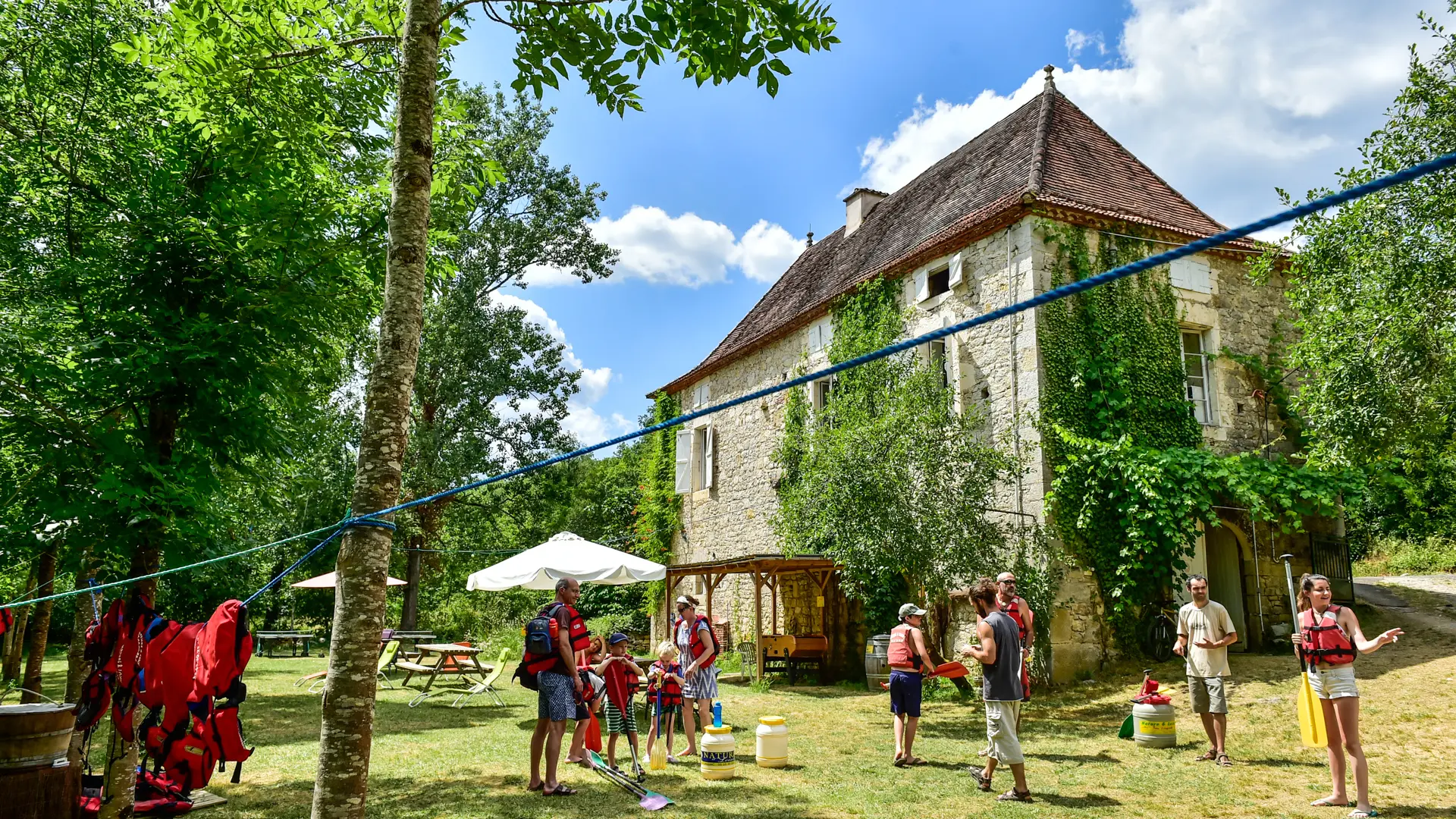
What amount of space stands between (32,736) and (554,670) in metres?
3.07

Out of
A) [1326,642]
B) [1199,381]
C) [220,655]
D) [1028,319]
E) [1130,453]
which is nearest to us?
[220,655]

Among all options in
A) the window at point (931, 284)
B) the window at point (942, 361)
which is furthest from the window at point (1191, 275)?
the window at point (942, 361)

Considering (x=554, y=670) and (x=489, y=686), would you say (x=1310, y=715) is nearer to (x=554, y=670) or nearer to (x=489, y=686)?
(x=554, y=670)

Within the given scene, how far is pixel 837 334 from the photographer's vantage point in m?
15.9

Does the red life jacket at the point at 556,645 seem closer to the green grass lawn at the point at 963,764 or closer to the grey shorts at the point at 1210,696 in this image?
the green grass lawn at the point at 963,764

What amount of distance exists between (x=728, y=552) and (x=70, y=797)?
1485cm

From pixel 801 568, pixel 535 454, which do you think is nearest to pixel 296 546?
pixel 535 454

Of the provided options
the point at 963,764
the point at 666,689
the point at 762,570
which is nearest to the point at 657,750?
the point at 666,689

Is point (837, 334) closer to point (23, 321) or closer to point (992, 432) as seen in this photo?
point (992, 432)

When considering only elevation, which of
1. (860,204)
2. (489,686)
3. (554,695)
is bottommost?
(489,686)

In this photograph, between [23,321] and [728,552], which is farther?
[728,552]

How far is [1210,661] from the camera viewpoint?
7121mm

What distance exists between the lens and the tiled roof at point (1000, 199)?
12984 mm

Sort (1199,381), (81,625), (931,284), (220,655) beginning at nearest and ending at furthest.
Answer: (220,655)
(81,625)
(1199,381)
(931,284)
